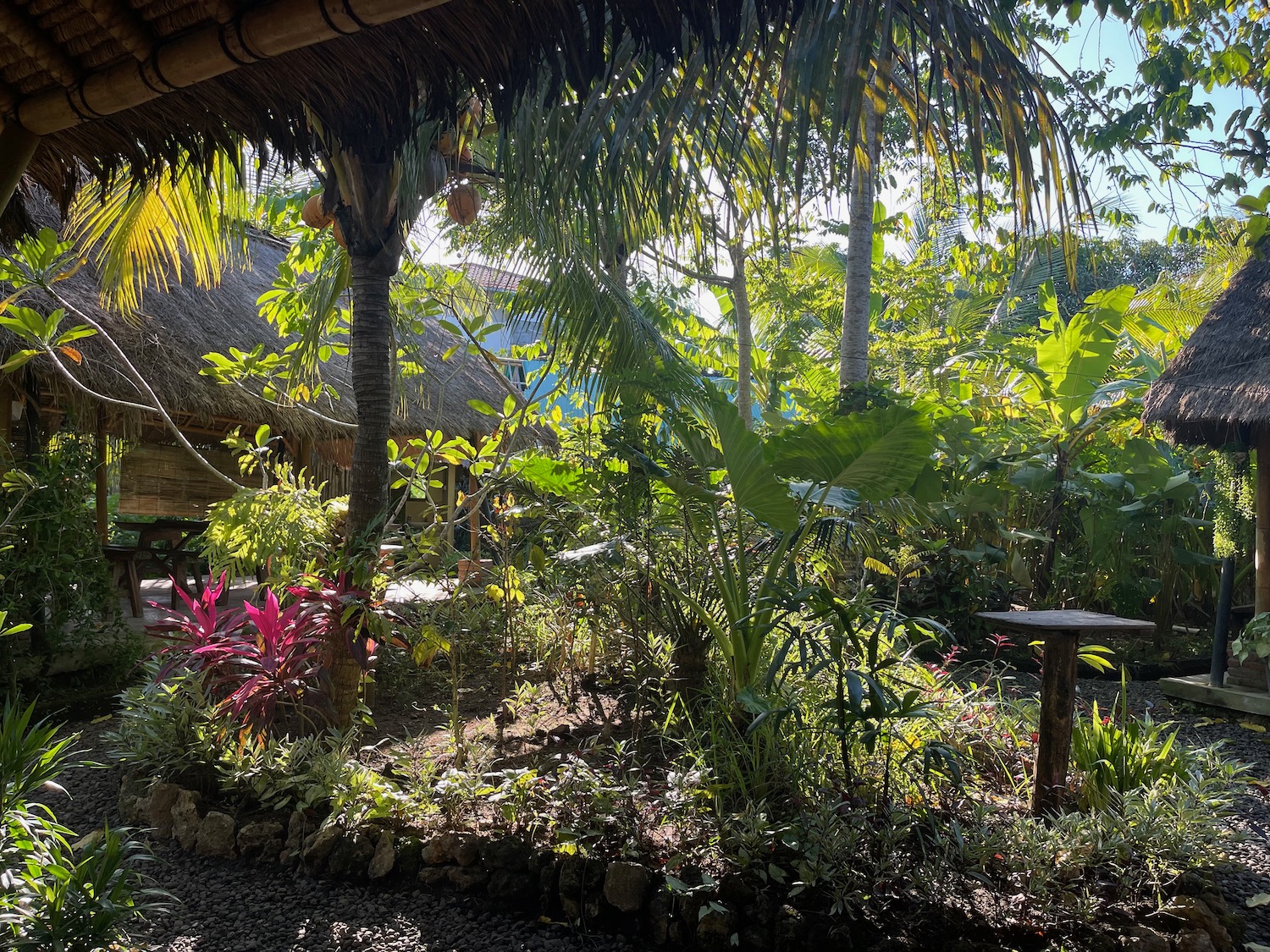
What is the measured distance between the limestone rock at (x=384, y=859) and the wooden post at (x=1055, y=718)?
2.37m

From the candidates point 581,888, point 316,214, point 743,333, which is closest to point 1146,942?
point 581,888

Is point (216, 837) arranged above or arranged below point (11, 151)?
below

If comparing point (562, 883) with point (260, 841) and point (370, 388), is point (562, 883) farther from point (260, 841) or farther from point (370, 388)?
point (370, 388)

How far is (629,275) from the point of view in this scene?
537cm

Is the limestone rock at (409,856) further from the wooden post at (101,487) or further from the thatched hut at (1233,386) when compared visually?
the wooden post at (101,487)

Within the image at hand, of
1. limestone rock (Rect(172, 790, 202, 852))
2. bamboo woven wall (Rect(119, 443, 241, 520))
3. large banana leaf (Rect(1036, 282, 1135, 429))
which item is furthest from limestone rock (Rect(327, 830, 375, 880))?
large banana leaf (Rect(1036, 282, 1135, 429))

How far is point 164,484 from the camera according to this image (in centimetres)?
848

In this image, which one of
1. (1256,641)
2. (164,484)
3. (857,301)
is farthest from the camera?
(164,484)

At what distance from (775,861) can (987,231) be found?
2058 mm

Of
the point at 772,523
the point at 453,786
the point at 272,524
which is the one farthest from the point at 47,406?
the point at 772,523

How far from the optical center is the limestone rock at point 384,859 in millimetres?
3096

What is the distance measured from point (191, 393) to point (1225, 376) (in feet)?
25.0

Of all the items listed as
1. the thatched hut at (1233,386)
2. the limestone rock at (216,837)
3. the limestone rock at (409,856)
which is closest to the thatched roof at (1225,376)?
the thatched hut at (1233,386)

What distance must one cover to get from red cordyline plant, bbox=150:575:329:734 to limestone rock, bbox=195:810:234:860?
377mm
